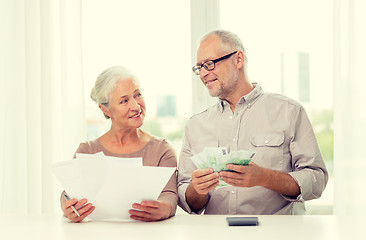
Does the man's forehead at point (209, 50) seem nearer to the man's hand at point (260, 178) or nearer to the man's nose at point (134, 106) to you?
the man's nose at point (134, 106)

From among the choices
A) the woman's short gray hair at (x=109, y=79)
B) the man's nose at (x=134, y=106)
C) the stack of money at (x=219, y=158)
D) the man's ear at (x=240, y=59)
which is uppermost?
the man's ear at (x=240, y=59)

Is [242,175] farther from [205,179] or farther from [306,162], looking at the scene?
[306,162]

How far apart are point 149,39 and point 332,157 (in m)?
1.60

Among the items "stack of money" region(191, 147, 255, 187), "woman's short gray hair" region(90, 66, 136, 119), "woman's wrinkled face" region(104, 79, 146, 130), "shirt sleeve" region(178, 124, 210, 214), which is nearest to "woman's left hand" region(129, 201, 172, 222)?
"stack of money" region(191, 147, 255, 187)

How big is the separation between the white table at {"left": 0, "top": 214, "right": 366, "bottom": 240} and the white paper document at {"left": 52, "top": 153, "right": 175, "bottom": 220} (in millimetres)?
87

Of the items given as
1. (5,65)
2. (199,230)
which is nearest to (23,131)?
(5,65)

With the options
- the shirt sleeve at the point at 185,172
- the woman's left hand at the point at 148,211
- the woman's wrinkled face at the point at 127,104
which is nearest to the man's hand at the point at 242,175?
the woman's left hand at the point at 148,211

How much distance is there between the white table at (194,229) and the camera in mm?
1560

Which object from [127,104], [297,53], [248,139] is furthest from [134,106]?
[297,53]

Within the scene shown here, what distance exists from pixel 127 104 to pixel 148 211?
74cm

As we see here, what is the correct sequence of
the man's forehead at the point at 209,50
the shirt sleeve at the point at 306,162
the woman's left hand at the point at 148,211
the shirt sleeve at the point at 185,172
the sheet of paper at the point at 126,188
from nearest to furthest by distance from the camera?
1. the sheet of paper at the point at 126,188
2. the woman's left hand at the point at 148,211
3. the shirt sleeve at the point at 306,162
4. the shirt sleeve at the point at 185,172
5. the man's forehead at the point at 209,50

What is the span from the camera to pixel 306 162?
233 centimetres

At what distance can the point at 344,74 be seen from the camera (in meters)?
3.14

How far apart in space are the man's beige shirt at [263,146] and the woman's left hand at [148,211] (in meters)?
0.45
